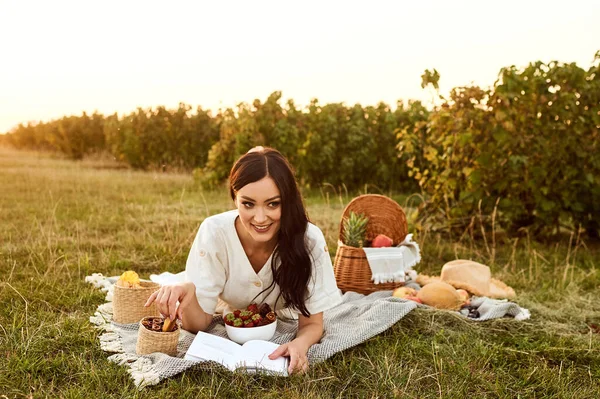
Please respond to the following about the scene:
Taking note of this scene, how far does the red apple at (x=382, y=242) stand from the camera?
16.9 ft

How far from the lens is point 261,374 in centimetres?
300

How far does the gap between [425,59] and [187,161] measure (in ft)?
39.1

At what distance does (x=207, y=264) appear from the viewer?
338 cm

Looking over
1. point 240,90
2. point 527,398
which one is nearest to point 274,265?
point 527,398

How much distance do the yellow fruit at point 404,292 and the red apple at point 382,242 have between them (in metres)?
0.57

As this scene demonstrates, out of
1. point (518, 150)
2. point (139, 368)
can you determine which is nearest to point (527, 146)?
point (518, 150)

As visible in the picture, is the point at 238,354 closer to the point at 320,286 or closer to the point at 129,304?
the point at 320,286

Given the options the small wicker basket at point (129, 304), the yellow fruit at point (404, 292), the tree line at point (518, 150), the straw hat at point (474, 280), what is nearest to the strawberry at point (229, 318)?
the small wicker basket at point (129, 304)

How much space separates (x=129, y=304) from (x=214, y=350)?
0.91 meters

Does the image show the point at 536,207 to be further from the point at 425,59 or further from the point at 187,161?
the point at 187,161

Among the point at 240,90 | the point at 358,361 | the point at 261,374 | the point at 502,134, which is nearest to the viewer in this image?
the point at 261,374

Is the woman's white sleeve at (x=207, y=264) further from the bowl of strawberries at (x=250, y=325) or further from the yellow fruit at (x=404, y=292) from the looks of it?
the yellow fruit at (x=404, y=292)

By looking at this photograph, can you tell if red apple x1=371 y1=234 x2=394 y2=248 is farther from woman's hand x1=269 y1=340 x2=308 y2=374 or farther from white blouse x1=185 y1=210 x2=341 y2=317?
woman's hand x1=269 y1=340 x2=308 y2=374

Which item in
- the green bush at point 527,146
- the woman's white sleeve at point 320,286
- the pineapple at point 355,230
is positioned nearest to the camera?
the woman's white sleeve at point 320,286
